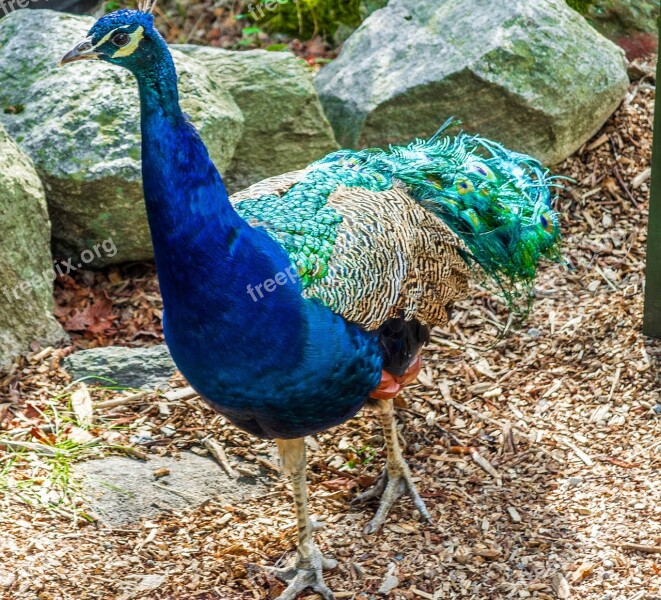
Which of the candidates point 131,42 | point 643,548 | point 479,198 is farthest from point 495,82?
point 131,42

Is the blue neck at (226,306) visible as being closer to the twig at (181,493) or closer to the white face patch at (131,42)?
the white face patch at (131,42)

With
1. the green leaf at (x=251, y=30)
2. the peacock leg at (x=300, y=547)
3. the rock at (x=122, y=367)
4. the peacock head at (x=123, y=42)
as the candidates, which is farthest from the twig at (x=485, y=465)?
the green leaf at (x=251, y=30)

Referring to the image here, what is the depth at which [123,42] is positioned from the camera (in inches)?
105

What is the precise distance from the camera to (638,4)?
620cm

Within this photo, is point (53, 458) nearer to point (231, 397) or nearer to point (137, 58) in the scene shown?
point (231, 397)

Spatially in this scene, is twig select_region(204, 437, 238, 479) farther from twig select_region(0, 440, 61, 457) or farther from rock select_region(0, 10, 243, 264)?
rock select_region(0, 10, 243, 264)

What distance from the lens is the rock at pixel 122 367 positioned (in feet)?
14.8

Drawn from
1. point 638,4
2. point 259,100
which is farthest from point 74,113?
point 638,4

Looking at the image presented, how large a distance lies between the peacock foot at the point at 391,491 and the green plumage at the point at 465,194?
87cm

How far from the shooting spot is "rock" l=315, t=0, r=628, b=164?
18.0 feet

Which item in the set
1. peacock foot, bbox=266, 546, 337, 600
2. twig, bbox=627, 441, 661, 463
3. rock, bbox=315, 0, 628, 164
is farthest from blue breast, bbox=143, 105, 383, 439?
rock, bbox=315, 0, 628, 164

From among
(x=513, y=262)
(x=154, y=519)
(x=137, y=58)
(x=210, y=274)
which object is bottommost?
(x=154, y=519)

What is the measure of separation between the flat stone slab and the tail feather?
1334 millimetres

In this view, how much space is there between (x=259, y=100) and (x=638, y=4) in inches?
100
